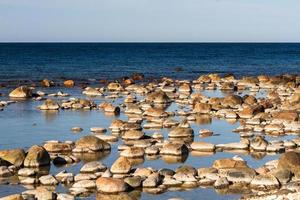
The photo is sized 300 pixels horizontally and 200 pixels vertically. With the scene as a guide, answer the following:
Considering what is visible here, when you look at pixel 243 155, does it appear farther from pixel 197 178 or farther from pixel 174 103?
pixel 174 103

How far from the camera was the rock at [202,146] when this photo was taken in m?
36.2

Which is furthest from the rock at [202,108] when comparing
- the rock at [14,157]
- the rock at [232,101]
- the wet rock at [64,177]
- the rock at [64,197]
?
the rock at [64,197]

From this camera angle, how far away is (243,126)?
4472 centimetres

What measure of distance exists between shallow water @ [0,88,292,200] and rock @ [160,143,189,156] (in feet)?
1.98

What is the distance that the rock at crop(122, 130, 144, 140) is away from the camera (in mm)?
39312

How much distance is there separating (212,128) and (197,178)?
647 inches

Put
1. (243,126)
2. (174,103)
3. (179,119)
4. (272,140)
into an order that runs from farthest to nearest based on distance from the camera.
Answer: (174,103)
(179,119)
(243,126)
(272,140)

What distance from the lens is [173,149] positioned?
3491cm

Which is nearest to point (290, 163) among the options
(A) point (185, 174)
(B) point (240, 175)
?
(B) point (240, 175)

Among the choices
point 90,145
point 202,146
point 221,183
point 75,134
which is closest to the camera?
point 221,183

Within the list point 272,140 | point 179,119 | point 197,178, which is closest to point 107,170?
point 197,178

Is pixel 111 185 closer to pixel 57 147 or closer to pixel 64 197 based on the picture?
pixel 64 197

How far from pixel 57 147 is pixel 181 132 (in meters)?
8.93

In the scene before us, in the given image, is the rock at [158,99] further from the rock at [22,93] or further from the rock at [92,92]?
the rock at [22,93]
